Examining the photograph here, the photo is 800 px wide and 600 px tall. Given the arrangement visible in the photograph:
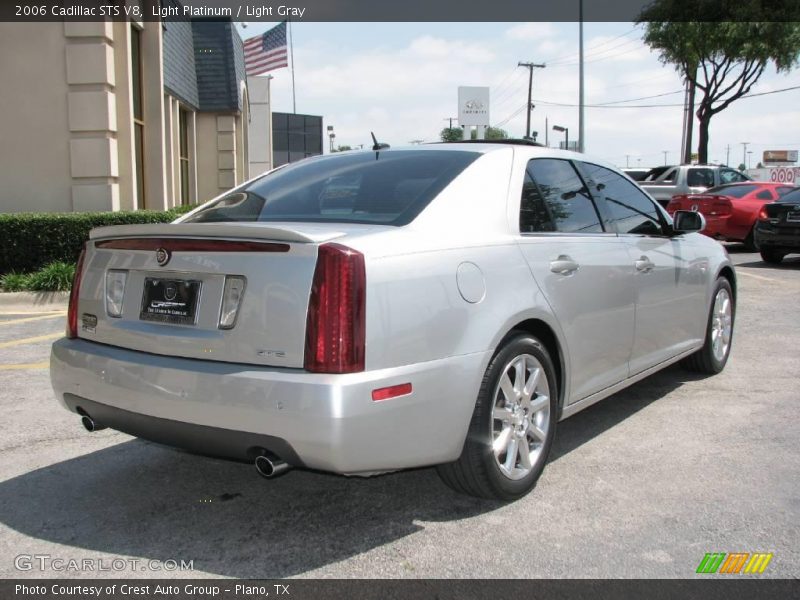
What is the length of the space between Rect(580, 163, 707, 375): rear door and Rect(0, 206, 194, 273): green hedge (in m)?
7.88

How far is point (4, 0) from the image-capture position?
11.6m

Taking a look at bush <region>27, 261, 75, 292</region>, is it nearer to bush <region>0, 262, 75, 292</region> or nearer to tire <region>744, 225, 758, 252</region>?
bush <region>0, 262, 75, 292</region>

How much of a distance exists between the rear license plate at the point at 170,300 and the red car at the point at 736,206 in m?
15.0

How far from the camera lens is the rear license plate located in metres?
3.15

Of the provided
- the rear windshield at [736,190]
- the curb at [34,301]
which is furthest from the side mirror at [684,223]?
the rear windshield at [736,190]

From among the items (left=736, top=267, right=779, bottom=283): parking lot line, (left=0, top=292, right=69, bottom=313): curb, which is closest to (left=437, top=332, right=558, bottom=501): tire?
(left=0, top=292, right=69, bottom=313): curb

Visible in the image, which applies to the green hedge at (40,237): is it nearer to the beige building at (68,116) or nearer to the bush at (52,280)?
the bush at (52,280)

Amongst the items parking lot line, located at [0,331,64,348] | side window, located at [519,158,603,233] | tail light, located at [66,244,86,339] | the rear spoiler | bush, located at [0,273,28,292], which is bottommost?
parking lot line, located at [0,331,64,348]

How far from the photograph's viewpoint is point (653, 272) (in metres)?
4.78

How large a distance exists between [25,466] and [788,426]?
4.41 metres

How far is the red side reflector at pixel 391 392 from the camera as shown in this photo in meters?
2.86

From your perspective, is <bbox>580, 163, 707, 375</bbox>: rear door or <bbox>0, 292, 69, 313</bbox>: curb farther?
<bbox>0, 292, 69, 313</bbox>: curb
